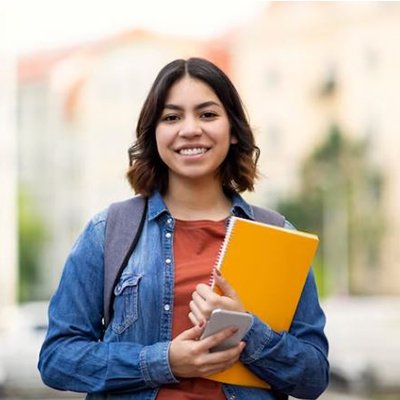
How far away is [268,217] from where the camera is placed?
255cm

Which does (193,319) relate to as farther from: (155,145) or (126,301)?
(155,145)

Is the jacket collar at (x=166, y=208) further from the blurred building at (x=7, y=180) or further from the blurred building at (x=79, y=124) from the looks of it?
the blurred building at (x=79, y=124)

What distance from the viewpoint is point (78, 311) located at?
Result: 2.37 meters

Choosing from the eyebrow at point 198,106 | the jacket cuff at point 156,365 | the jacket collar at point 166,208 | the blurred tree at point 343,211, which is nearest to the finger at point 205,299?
the jacket cuff at point 156,365

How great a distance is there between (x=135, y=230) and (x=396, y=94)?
4085cm

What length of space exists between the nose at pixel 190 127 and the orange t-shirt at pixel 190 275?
19 centimetres

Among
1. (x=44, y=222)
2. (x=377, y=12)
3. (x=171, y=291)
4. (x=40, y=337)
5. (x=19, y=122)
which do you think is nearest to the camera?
(x=171, y=291)

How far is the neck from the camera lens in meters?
2.49

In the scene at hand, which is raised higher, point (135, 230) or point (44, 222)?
point (135, 230)

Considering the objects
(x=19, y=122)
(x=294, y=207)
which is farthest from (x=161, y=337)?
(x=19, y=122)

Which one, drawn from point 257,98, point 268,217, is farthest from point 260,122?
point 268,217

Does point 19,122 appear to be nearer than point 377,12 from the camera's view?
No

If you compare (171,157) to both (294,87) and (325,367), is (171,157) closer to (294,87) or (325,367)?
(325,367)

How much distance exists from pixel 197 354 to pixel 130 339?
162 mm
